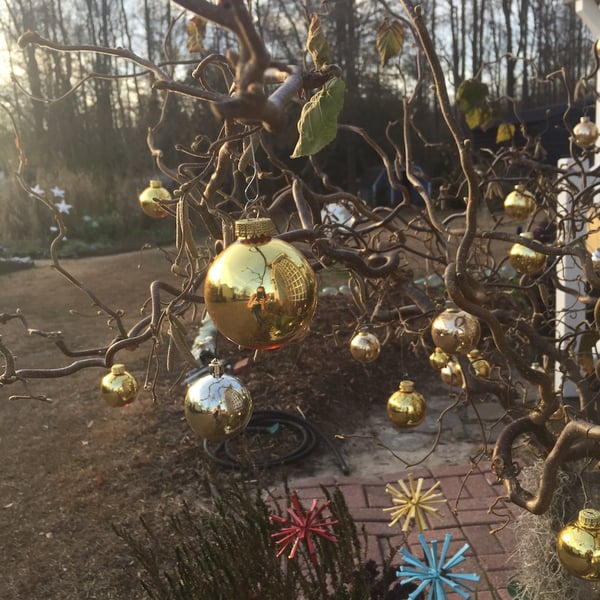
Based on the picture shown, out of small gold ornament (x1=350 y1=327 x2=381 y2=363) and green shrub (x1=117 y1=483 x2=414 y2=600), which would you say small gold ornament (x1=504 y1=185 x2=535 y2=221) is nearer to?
small gold ornament (x1=350 y1=327 x2=381 y2=363)

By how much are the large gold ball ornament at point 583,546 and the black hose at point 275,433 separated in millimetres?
2444

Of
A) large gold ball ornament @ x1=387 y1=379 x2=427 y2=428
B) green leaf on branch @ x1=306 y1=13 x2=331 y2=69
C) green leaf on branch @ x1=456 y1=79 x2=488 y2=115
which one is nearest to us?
green leaf on branch @ x1=306 y1=13 x2=331 y2=69

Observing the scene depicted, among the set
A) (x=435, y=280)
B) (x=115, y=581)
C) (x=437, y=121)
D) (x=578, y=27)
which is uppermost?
(x=578, y=27)

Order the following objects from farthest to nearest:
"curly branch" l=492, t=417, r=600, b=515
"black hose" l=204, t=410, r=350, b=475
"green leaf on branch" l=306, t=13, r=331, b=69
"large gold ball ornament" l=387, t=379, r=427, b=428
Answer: "black hose" l=204, t=410, r=350, b=475
"large gold ball ornament" l=387, t=379, r=427, b=428
"curly branch" l=492, t=417, r=600, b=515
"green leaf on branch" l=306, t=13, r=331, b=69

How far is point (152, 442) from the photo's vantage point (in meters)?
4.57

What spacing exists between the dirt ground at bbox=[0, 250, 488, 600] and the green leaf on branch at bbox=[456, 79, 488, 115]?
112 centimetres

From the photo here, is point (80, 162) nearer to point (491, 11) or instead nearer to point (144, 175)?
point (144, 175)

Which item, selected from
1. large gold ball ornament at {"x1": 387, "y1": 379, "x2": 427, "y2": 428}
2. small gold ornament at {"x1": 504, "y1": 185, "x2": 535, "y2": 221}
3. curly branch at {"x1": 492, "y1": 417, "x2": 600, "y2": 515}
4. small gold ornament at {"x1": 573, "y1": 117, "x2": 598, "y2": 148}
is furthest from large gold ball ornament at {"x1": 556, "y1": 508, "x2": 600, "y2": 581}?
small gold ornament at {"x1": 573, "y1": 117, "x2": 598, "y2": 148}

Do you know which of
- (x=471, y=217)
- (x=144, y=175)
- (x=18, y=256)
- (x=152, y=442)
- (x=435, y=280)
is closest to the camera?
(x=471, y=217)

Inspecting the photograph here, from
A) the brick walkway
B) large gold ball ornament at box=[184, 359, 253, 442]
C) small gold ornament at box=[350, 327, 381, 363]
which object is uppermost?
large gold ball ornament at box=[184, 359, 253, 442]

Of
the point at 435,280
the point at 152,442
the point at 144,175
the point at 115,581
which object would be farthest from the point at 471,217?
the point at 144,175

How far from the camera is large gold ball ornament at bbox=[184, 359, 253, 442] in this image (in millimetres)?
1427

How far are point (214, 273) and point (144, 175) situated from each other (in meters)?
18.8

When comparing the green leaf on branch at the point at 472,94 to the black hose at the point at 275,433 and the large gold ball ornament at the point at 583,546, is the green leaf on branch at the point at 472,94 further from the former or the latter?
the black hose at the point at 275,433
